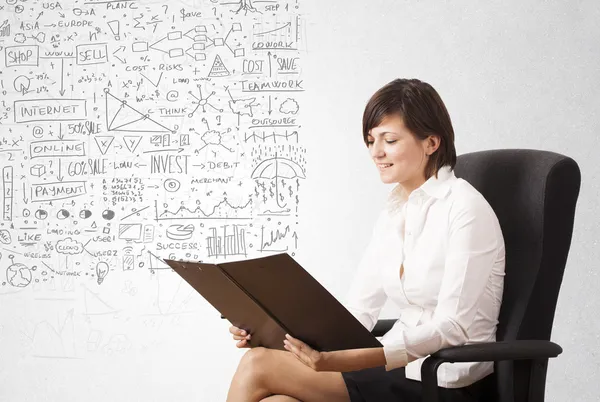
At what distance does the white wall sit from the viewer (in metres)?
2.68

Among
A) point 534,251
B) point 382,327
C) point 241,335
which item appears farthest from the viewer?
point 382,327

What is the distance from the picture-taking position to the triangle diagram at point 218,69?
9.29 ft

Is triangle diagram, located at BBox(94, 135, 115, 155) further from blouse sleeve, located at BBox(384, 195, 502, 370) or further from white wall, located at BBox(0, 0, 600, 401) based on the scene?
blouse sleeve, located at BBox(384, 195, 502, 370)

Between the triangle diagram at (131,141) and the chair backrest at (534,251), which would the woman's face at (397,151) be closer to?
the chair backrest at (534,251)

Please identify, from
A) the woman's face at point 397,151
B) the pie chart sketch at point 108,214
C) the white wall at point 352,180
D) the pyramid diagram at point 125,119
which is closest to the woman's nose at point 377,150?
the woman's face at point 397,151

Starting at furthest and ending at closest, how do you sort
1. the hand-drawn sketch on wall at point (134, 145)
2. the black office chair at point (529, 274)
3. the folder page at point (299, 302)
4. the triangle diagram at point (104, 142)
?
the triangle diagram at point (104, 142)
the hand-drawn sketch on wall at point (134, 145)
the black office chair at point (529, 274)
the folder page at point (299, 302)

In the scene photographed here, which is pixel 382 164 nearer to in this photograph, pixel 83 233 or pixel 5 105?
pixel 83 233

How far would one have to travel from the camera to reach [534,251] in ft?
4.83

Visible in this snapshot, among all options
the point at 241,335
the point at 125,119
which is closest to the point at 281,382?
the point at 241,335

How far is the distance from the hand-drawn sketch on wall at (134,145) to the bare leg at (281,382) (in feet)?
4.20

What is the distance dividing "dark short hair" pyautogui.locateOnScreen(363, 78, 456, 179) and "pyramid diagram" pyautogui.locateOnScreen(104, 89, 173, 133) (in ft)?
4.91

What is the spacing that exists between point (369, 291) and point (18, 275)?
184cm

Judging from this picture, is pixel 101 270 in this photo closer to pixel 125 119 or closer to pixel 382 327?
pixel 125 119

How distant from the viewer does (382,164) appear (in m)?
1.62
